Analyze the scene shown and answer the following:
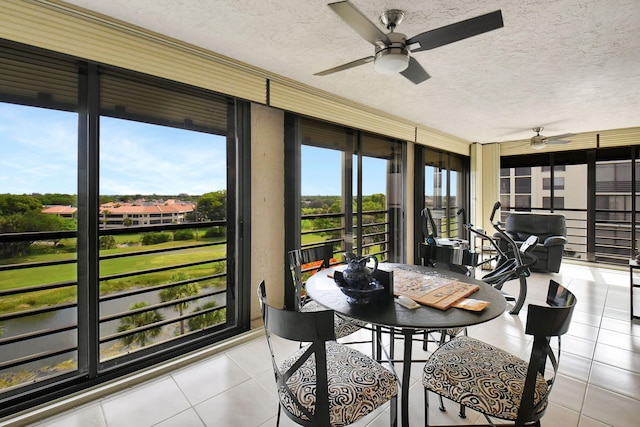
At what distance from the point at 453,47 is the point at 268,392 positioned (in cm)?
278

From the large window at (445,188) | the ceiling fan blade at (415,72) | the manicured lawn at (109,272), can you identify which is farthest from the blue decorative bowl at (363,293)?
the large window at (445,188)

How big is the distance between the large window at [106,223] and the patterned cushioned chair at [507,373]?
1.91 metres

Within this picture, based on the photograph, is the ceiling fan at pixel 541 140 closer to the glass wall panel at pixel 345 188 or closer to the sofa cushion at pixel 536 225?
the sofa cushion at pixel 536 225

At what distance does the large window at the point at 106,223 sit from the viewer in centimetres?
186

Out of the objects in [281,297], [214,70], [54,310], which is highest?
[214,70]

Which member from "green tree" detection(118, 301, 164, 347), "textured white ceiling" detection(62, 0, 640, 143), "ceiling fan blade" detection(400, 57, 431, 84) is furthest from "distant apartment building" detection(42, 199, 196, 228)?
"ceiling fan blade" detection(400, 57, 431, 84)

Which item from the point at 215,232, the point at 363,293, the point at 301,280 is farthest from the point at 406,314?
the point at 215,232

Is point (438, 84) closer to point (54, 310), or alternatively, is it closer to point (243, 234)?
point (243, 234)

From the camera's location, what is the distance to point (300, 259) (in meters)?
2.58

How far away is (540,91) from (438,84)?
1143 mm

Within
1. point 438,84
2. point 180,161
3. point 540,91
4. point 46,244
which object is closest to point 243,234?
point 180,161

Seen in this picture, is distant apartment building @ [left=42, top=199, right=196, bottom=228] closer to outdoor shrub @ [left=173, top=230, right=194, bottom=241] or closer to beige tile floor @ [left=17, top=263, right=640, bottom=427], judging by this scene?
outdoor shrub @ [left=173, top=230, right=194, bottom=241]

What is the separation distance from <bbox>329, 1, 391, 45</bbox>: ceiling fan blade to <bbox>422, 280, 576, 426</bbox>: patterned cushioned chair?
1486mm

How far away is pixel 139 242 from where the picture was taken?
2.33m
